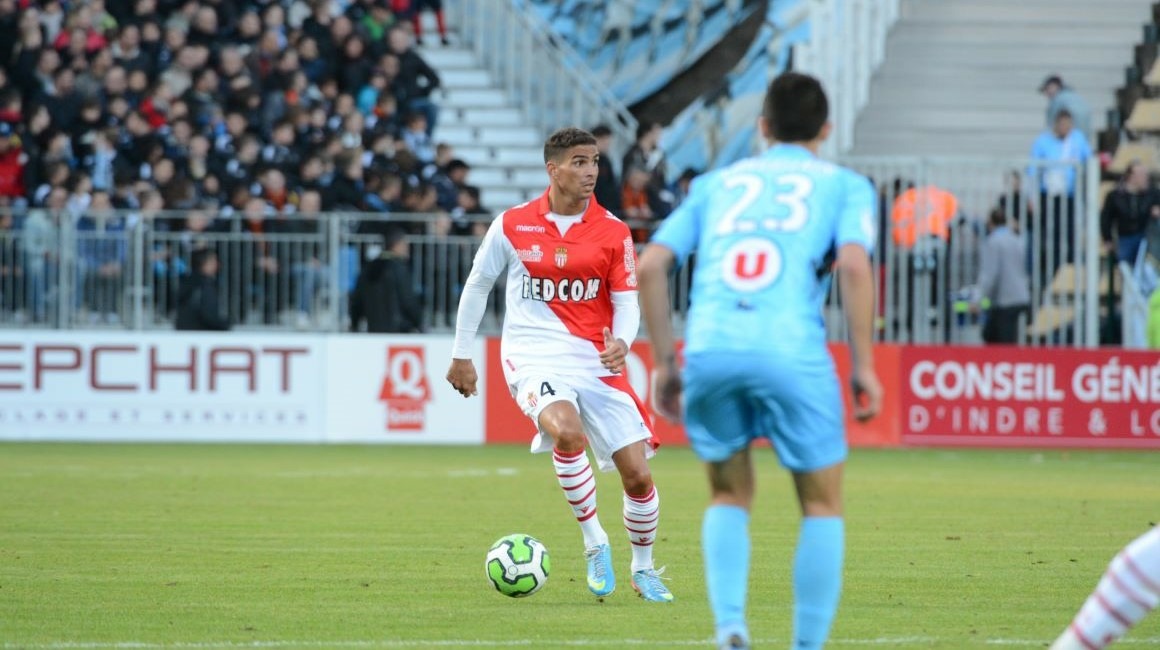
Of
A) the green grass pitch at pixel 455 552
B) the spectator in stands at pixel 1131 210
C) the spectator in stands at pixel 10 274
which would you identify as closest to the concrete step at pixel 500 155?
the spectator in stands at pixel 10 274

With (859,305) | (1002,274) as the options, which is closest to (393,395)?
(1002,274)

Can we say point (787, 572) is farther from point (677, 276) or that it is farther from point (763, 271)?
point (677, 276)

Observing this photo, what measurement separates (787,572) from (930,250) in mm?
13411

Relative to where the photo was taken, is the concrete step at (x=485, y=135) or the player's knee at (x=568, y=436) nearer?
the player's knee at (x=568, y=436)

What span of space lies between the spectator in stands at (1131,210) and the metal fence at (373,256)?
1.25 m

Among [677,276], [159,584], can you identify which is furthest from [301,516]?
[677,276]

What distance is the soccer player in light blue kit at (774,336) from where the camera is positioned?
660 centimetres

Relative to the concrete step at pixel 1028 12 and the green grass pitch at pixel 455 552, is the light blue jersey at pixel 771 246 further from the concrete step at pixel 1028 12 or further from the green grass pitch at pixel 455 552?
the concrete step at pixel 1028 12

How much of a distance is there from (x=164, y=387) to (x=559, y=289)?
1379 centimetres

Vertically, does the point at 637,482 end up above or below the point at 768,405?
below

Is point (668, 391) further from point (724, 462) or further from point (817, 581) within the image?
point (817, 581)

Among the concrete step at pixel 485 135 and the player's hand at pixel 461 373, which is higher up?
the concrete step at pixel 485 135

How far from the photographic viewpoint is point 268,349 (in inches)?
915

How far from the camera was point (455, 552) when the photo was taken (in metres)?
11.9
